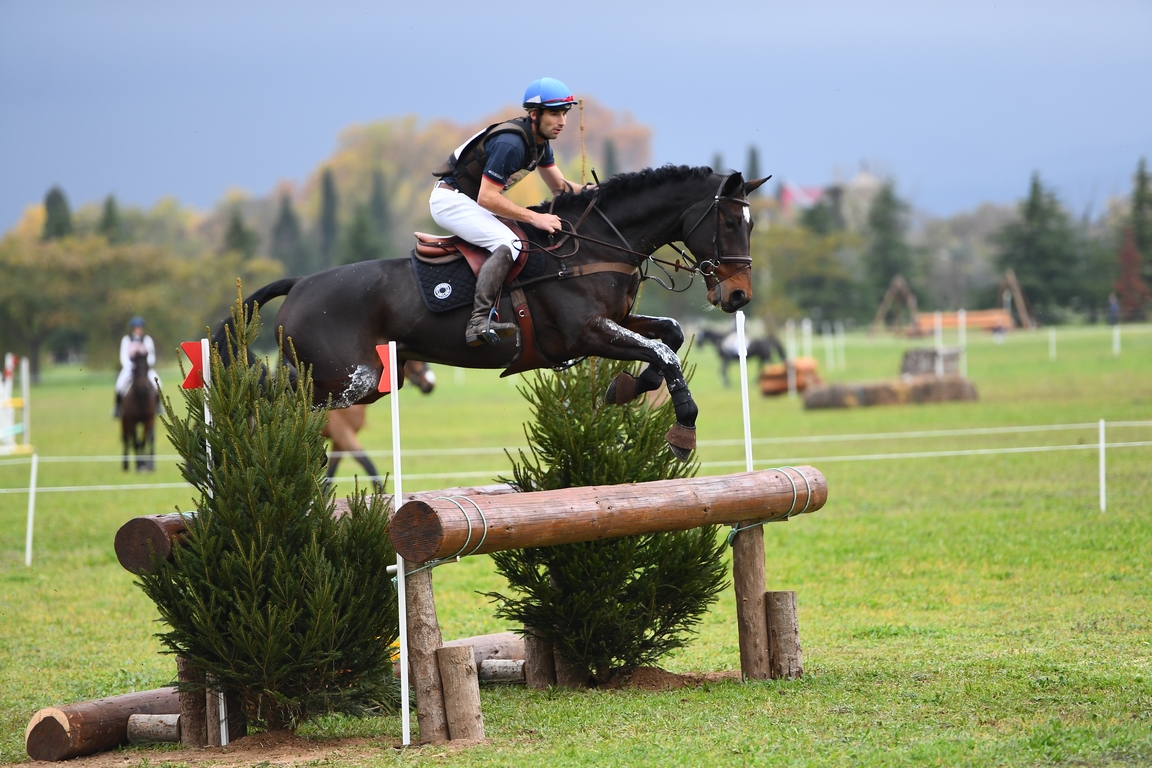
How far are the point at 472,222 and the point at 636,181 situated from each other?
0.95 m

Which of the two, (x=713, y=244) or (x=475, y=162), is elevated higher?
(x=475, y=162)

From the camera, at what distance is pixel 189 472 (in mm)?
5402

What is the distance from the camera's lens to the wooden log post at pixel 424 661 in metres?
5.11

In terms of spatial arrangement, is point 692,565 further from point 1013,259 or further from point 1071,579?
point 1013,259

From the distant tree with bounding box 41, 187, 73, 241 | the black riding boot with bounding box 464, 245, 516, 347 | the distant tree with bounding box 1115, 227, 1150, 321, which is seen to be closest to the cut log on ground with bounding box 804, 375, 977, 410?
the black riding boot with bounding box 464, 245, 516, 347

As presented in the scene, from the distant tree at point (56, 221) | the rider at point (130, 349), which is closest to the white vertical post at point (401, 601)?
the rider at point (130, 349)

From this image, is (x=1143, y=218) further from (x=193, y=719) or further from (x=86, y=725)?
(x=86, y=725)

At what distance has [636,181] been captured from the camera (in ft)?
20.9

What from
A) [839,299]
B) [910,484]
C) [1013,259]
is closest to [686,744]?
[910,484]

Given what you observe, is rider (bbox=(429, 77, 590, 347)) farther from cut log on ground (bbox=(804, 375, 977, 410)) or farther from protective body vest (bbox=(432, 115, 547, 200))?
cut log on ground (bbox=(804, 375, 977, 410))

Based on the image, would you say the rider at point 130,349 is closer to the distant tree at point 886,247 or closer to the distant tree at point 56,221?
the distant tree at point 886,247

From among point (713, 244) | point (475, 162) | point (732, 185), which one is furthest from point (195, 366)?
point (732, 185)

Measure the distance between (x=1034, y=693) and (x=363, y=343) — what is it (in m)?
3.70

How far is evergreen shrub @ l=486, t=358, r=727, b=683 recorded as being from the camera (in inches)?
243
